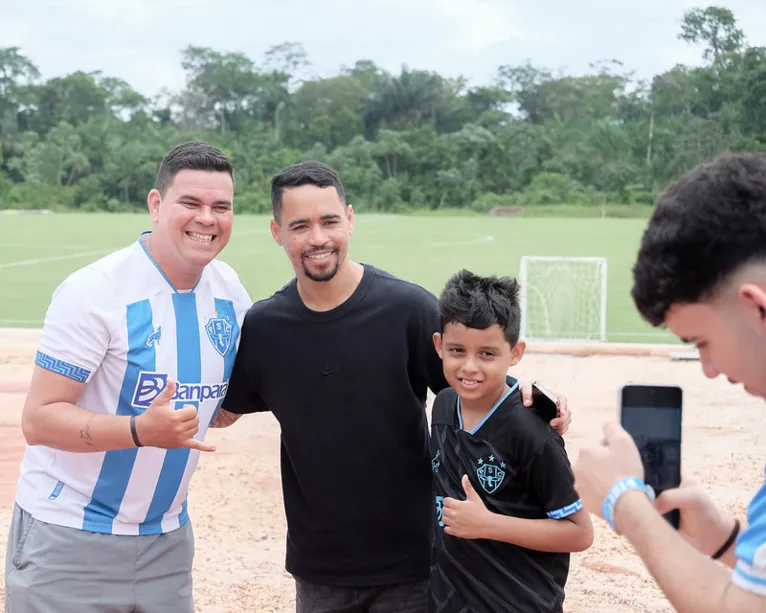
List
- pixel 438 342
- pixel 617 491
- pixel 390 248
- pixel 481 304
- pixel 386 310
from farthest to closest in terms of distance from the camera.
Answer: pixel 390 248 < pixel 386 310 < pixel 438 342 < pixel 481 304 < pixel 617 491

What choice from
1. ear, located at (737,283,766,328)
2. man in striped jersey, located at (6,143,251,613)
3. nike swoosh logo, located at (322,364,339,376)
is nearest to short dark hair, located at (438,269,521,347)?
nike swoosh logo, located at (322,364,339,376)

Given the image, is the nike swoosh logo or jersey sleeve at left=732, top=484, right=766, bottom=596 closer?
jersey sleeve at left=732, top=484, right=766, bottom=596

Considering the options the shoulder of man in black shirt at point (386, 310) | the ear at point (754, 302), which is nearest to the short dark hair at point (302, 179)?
the shoulder of man in black shirt at point (386, 310)

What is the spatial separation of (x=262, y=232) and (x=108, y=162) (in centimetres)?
1430

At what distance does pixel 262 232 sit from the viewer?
37375 millimetres

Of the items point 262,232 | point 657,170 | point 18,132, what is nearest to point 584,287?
point 262,232

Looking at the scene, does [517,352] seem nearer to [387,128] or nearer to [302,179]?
[302,179]

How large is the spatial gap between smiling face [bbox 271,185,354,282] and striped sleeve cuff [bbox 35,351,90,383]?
73cm

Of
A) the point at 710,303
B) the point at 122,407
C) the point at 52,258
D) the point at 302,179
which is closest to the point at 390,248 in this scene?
the point at 52,258

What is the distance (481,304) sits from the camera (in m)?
3.00

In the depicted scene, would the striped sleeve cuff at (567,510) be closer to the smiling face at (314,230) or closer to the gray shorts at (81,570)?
the smiling face at (314,230)

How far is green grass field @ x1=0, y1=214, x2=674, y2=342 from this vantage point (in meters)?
20.8

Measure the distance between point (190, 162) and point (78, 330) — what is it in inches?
27.7

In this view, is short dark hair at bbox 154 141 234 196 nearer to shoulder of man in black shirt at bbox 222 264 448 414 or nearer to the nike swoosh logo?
shoulder of man in black shirt at bbox 222 264 448 414
